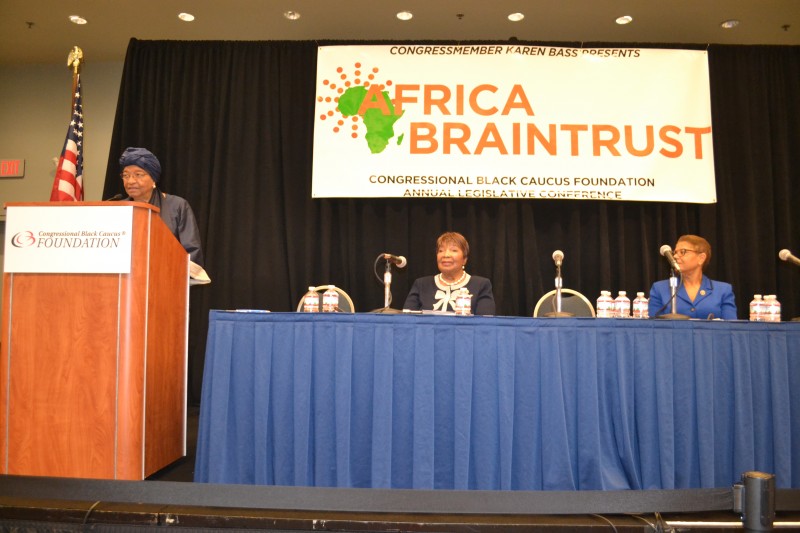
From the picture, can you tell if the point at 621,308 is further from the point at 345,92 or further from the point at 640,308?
the point at 345,92

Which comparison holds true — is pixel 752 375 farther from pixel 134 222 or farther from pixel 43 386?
pixel 43 386

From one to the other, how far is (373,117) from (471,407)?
2.91 metres

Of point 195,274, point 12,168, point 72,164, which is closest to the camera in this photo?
point 195,274

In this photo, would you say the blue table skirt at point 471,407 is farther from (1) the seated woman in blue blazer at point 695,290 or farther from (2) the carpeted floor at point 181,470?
(1) the seated woman in blue blazer at point 695,290

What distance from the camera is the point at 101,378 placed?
2473mm

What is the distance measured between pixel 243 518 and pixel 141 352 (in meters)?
1.16

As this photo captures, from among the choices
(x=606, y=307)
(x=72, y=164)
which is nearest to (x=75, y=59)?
(x=72, y=164)

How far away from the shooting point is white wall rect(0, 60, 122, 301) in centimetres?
558

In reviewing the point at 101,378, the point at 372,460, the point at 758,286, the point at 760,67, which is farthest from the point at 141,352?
the point at 760,67

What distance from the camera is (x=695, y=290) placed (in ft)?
11.5

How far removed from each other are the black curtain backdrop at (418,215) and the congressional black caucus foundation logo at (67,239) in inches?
93.9

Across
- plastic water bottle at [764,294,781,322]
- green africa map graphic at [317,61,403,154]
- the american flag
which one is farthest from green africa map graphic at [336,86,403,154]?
plastic water bottle at [764,294,781,322]

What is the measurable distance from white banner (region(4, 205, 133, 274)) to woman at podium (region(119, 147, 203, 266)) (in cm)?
87

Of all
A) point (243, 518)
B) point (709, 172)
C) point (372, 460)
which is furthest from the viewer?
point (709, 172)
